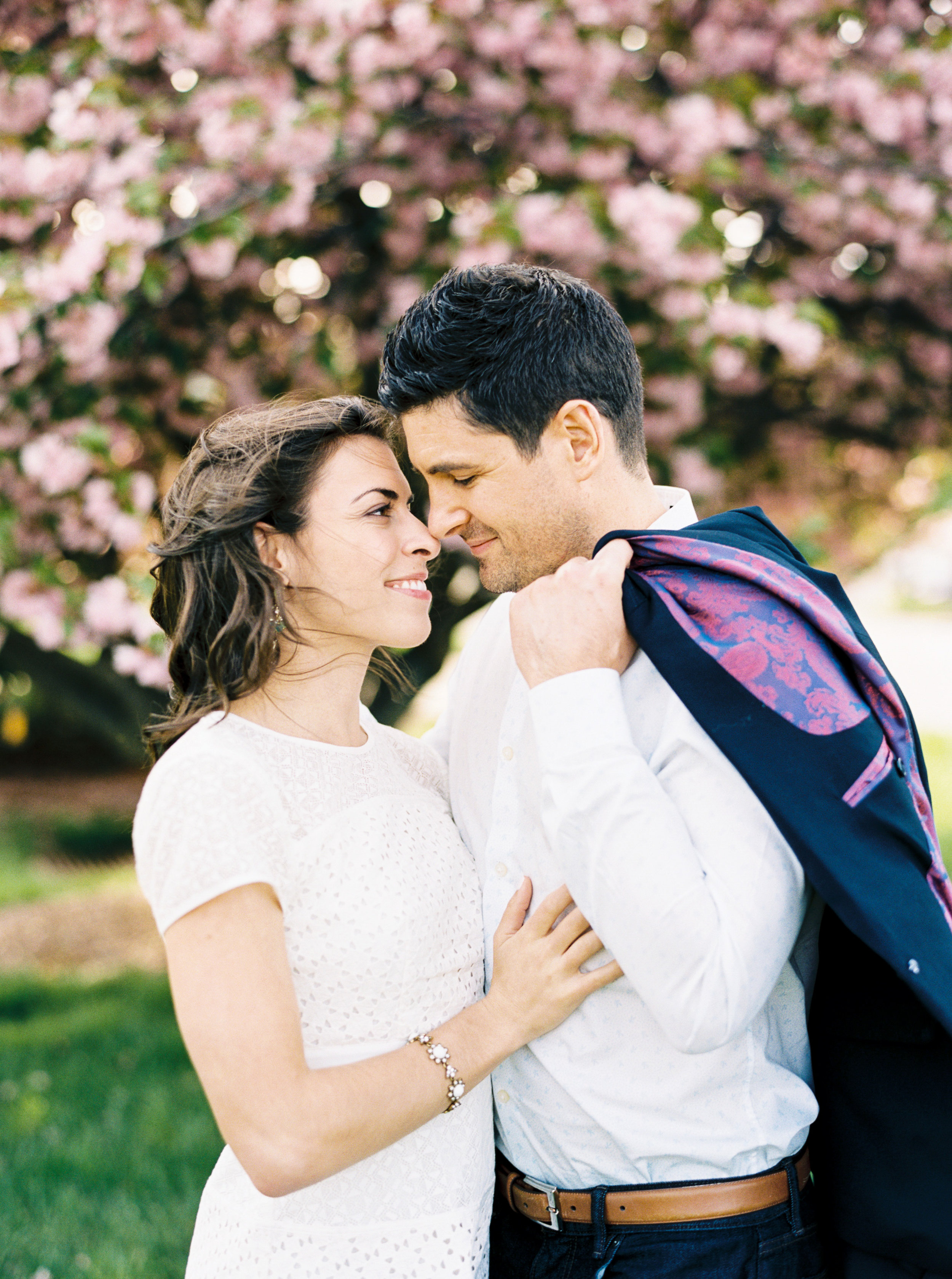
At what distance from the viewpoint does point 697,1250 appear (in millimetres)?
1469

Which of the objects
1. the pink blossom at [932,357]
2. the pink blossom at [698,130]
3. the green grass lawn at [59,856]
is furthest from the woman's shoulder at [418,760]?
the green grass lawn at [59,856]

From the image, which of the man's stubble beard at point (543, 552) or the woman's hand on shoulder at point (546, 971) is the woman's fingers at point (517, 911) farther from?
the man's stubble beard at point (543, 552)

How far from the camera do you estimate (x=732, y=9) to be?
379 cm

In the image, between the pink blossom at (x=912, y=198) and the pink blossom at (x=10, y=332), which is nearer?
the pink blossom at (x=10, y=332)

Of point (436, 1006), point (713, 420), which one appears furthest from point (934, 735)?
point (436, 1006)

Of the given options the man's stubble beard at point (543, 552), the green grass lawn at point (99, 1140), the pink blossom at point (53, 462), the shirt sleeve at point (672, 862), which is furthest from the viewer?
the pink blossom at point (53, 462)

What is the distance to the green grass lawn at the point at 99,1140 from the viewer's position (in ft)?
10.6

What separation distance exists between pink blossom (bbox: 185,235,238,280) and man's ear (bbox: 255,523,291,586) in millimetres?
1966

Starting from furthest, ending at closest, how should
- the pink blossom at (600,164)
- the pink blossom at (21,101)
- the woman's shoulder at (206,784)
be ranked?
the pink blossom at (21,101) → the pink blossom at (600,164) → the woman's shoulder at (206,784)

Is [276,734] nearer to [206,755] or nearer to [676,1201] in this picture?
[206,755]

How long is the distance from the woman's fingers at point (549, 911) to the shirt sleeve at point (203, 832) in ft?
1.25

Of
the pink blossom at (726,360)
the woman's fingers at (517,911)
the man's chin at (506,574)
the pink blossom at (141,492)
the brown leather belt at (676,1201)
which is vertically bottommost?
the pink blossom at (141,492)

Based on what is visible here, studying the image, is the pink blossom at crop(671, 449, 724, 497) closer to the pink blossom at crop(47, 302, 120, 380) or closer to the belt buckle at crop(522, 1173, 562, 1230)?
the pink blossom at crop(47, 302, 120, 380)

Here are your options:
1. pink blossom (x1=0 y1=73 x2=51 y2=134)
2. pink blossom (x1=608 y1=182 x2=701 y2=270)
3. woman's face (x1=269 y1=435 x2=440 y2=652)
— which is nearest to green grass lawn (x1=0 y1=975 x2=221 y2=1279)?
woman's face (x1=269 y1=435 x2=440 y2=652)
